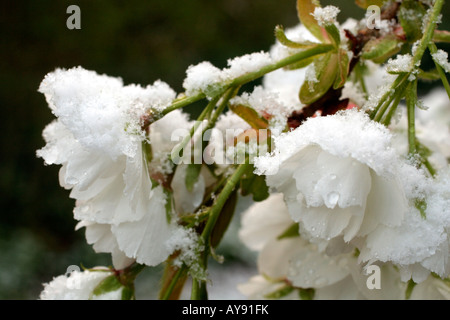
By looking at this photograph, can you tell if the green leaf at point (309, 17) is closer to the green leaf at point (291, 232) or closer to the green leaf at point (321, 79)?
the green leaf at point (321, 79)

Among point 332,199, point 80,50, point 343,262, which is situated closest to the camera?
point 332,199

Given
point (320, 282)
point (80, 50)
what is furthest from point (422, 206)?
point (80, 50)

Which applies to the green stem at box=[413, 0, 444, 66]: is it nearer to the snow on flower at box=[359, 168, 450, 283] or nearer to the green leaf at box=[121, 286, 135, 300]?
the snow on flower at box=[359, 168, 450, 283]

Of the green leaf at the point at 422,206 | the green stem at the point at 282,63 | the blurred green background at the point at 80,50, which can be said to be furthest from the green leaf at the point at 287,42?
the blurred green background at the point at 80,50

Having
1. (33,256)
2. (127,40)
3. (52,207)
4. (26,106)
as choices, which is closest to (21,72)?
(26,106)

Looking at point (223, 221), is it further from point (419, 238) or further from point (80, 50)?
point (80, 50)
